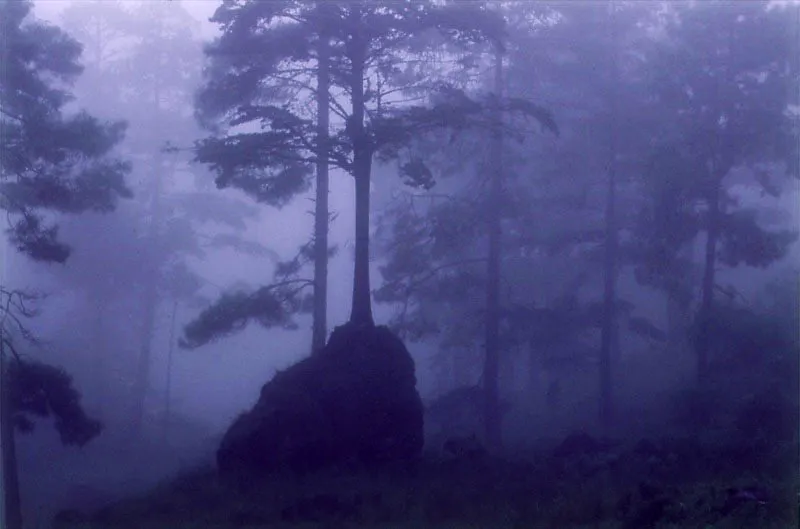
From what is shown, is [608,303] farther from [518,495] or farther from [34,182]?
[34,182]

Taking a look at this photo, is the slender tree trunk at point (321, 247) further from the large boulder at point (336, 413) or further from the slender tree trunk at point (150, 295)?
the slender tree trunk at point (150, 295)

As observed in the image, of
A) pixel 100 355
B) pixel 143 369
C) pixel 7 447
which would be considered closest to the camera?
pixel 7 447

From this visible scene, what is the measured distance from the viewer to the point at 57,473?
3052cm

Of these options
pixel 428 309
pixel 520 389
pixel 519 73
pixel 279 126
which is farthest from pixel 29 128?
pixel 520 389

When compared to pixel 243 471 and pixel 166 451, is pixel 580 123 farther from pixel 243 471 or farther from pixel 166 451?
pixel 166 451

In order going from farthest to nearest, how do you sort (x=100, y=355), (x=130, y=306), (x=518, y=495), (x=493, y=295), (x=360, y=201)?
(x=130, y=306) < (x=100, y=355) < (x=493, y=295) < (x=360, y=201) < (x=518, y=495)

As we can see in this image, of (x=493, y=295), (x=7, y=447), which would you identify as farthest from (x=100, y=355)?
(x=7, y=447)

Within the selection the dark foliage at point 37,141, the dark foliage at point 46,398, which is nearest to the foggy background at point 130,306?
the dark foliage at point 46,398

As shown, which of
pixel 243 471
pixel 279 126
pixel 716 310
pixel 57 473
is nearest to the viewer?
pixel 243 471

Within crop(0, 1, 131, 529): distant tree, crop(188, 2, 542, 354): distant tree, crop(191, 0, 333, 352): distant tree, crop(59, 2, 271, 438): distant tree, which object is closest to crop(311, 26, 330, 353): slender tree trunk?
crop(191, 0, 333, 352): distant tree

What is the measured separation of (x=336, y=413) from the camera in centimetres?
1802

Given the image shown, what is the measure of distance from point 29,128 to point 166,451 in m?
18.3

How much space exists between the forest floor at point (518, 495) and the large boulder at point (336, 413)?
604mm

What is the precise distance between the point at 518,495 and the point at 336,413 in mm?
4709
